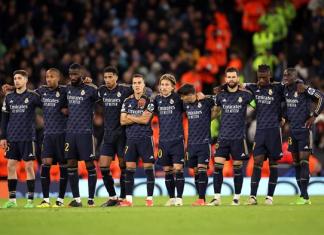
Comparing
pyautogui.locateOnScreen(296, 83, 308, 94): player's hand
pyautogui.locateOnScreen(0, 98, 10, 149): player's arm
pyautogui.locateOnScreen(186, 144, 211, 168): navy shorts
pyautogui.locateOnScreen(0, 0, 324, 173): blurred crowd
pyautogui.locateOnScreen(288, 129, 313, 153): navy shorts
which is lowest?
pyautogui.locateOnScreen(186, 144, 211, 168): navy shorts

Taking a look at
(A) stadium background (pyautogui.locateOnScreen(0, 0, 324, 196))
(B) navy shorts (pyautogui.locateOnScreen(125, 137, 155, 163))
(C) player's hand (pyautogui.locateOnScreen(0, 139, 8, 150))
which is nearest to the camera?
(B) navy shorts (pyautogui.locateOnScreen(125, 137, 155, 163))

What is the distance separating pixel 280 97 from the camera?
1811 cm

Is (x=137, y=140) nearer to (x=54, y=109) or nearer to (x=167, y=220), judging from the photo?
(x=54, y=109)

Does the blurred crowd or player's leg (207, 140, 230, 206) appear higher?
the blurred crowd

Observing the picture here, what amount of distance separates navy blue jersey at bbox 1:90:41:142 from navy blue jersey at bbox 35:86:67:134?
21cm

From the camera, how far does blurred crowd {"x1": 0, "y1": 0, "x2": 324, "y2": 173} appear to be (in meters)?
26.9

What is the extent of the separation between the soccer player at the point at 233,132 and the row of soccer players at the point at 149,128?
17mm

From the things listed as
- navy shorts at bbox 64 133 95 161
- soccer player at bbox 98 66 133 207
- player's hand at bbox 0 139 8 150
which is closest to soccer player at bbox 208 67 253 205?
soccer player at bbox 98 66 133 207

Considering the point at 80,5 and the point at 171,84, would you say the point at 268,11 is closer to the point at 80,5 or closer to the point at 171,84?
the point at 80,5

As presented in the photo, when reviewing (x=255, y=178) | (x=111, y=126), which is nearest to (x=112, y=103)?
(x=111, y=126)

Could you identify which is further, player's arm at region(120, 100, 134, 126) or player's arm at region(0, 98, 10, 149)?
player's arm at region(0, 98, 10, 149)

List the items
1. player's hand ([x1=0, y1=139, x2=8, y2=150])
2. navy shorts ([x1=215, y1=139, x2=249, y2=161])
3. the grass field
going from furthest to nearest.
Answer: player's hand ([x1=0, y1=139, x2=8, y2=150]) → navy shorts ([x1=215, y1=139, x2=249, y2=161]) → the grass field

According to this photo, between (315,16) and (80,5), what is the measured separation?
6.53 metres

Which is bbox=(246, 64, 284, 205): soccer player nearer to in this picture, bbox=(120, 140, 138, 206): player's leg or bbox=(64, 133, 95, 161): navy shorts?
bbox=(120, 140, 138, 206): player's leg
